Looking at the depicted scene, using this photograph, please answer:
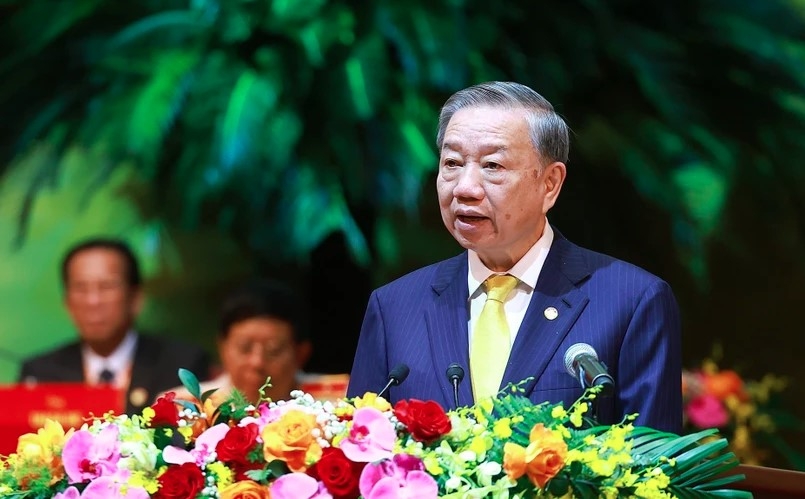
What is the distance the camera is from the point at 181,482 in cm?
160

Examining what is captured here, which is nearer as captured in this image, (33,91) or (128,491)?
(128,491)

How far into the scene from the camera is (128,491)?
1.61 meters

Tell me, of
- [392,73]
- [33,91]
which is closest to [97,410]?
[33,91]

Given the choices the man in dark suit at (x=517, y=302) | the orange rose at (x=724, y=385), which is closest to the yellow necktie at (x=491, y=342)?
the man in dark suit at (x=517, y=302)

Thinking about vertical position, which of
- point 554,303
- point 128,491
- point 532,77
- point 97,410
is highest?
point 532,77

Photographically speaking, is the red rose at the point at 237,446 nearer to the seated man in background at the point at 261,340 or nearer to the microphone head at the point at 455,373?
the microphone head at the point at 455,373

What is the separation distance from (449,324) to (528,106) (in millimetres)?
442

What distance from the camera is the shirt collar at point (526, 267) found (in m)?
2.28

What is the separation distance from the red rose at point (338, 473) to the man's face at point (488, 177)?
0.68 metres

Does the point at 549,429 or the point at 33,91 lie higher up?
the point at 33,91

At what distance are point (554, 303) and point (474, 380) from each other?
0.21 metres

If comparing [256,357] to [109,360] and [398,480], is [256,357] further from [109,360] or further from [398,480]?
[398,480]

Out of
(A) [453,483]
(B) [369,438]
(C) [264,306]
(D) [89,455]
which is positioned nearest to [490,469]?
(A) [453,483]

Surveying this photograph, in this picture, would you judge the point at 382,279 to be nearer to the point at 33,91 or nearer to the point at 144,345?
the point at 144,345
